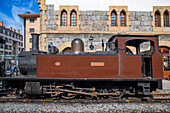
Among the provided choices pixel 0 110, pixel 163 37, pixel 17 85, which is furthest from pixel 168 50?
pixel 0 110

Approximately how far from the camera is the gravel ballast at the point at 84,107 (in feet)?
15.7

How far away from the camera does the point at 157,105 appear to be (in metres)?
5.32

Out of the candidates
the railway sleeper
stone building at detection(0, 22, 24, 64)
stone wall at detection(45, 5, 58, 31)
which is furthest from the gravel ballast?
stone building at detection(0, 22, 24, 64)

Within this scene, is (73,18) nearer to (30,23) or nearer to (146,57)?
(146,57)

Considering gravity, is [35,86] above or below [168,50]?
below

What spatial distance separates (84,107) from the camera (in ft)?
16.6

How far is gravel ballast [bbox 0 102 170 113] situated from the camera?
4797mm

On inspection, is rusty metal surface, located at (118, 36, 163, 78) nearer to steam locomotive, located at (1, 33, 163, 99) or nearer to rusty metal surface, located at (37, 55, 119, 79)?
steam locomotive, located at (1, 33, 163, 99)

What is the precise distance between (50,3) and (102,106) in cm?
941

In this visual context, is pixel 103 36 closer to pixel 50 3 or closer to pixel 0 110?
pixel 50 3

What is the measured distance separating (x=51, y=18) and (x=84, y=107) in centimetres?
837

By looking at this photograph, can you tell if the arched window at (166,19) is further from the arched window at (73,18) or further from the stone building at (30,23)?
the stone building at (30,23)

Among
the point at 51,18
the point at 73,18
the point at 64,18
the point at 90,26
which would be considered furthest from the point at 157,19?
the point at 51,18

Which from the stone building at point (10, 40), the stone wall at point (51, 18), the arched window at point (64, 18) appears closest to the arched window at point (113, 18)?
the arched window at point (64, 18)
